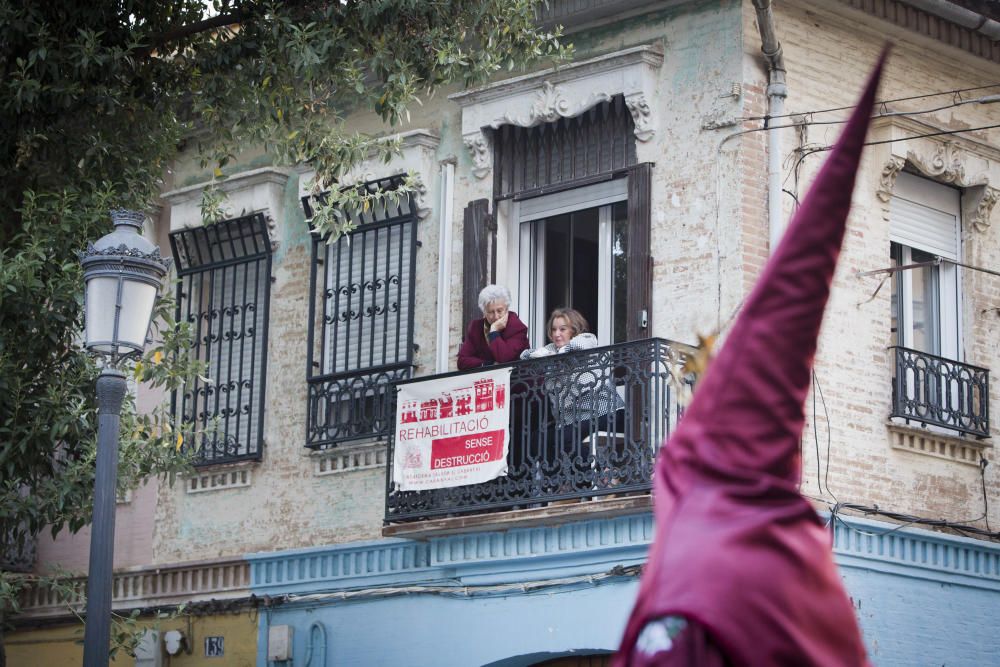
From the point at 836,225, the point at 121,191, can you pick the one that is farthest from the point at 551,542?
the point at 836,225

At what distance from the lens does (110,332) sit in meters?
9.06

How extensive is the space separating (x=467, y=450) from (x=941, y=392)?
376 centimetres

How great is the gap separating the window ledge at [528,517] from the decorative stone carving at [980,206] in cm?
405

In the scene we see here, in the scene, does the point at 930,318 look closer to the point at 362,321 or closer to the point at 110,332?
the point at 362,321

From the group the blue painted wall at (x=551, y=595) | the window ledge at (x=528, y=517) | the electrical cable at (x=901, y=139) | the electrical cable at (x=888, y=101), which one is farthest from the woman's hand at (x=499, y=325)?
the electrical cable at (x=901, y=139)

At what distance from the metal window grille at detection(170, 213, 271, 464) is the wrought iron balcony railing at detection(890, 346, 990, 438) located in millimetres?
5660

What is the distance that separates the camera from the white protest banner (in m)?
12.5

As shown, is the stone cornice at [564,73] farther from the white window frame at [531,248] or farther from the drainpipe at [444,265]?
the white window frame at [531,248]

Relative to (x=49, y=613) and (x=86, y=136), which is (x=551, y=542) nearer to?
(x=86, y=136)

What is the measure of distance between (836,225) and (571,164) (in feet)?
37.1

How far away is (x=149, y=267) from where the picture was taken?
927 cm

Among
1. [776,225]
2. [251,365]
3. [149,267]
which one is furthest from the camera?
[251,365]

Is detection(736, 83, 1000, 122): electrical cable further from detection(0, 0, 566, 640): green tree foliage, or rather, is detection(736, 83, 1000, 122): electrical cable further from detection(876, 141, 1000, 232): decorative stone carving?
detection(0, 0, 566, 640): green tree foliage

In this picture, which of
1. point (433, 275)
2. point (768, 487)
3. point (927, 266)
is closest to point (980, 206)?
point (927, 266)
